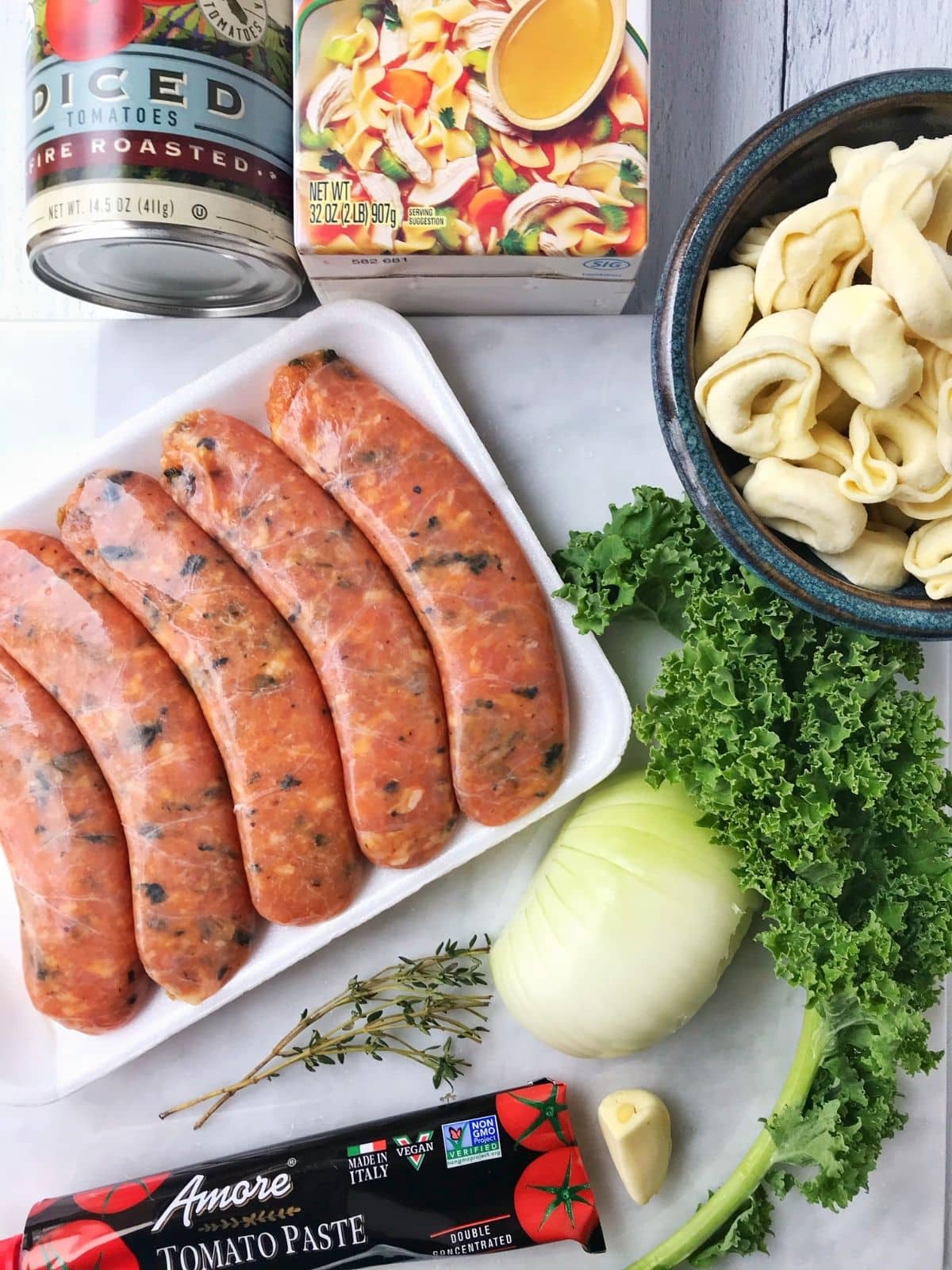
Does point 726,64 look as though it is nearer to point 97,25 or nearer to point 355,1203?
point 97,25

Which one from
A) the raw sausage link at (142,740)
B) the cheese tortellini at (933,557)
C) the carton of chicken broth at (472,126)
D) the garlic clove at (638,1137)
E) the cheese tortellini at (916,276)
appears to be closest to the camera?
the cheese tortellini at (916,276)

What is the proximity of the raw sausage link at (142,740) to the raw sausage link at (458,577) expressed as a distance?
13.5 inches

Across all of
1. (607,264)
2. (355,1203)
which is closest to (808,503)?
(607,264)

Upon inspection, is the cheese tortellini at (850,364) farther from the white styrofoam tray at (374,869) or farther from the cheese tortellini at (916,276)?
the white styrofoam tray at (374,869)

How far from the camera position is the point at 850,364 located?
101 cm

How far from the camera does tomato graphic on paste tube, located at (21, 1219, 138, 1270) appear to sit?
1.38 m

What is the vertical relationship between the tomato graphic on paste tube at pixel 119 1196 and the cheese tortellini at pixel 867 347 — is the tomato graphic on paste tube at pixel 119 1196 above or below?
below

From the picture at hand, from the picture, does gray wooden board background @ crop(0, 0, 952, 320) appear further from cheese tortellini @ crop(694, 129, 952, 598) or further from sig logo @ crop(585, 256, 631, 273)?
cheese tortellini @ crop(694, 129, 952, 598)

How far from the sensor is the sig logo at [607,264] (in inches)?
47.3

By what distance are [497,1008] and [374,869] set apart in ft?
0.99

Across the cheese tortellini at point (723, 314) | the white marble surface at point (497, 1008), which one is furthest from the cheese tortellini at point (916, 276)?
the white marble surface at point (497, 1008)

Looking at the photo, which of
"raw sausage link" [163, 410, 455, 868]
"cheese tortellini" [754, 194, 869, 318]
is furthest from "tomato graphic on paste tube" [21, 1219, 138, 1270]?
"cheese tortellini" [754, 194, 869, 318]

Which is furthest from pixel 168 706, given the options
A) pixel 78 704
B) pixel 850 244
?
pixel 850 244

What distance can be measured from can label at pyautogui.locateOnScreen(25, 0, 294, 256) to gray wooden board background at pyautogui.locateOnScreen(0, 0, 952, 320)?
44 centimetres
